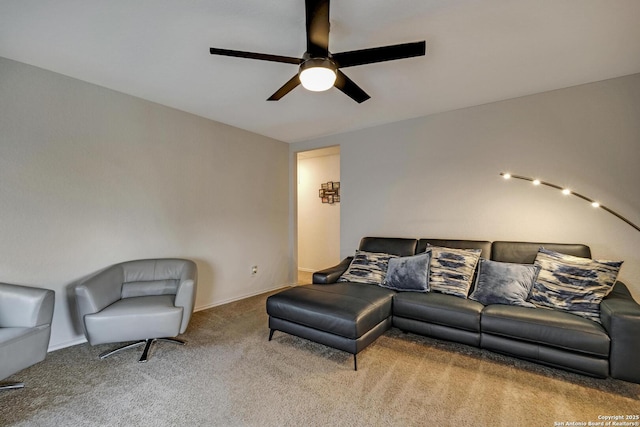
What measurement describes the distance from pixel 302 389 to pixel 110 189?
107 inches

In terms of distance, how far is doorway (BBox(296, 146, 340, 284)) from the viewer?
18.3ft

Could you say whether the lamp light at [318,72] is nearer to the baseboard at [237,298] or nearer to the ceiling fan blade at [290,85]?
the ceiling fan blade at [290,85]

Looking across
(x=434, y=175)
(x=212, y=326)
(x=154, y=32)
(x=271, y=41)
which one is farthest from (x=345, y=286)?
(x=154, y=32)

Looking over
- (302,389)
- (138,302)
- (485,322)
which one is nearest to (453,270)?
(485,322)

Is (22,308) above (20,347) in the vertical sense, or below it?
above

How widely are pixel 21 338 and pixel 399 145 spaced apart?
409 cm

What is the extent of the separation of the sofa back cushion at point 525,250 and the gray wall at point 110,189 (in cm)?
324

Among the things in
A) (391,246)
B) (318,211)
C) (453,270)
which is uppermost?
(318,211)

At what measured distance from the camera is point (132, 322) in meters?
2.34

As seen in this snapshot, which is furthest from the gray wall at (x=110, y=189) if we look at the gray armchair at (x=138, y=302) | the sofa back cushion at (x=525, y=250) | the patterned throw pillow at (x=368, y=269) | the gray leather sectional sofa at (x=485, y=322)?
the sofa back cushion at (x=525, y=250)

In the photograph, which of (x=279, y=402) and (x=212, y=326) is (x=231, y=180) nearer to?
(x=212, y=326)

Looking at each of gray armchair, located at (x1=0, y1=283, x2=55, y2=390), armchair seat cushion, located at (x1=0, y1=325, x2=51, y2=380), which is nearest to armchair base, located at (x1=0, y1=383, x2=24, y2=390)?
gray armchair, located at (x1=0, y1=283, x2=55, y2=390)

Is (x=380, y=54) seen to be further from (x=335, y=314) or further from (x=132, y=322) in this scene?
(x=132, y=322)

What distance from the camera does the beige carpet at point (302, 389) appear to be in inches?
67.7
